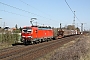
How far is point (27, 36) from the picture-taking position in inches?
1358

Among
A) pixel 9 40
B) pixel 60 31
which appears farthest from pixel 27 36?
pixel 60 31

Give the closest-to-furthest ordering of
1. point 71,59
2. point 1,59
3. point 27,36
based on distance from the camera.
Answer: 1. point 71,59
2. point 1,59
3. point 27,36

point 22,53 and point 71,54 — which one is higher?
point 71,54

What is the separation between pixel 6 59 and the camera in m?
16.9

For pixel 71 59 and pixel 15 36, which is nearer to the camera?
Answer: pixel 71 59

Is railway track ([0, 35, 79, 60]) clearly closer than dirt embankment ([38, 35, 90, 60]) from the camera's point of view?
No

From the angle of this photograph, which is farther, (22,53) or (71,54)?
(22,53)

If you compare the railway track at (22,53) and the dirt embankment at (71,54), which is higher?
the dirt embankment at (71,54)

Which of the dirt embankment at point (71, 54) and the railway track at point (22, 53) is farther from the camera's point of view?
the railway track at point (22, 53)

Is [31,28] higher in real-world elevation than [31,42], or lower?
higher

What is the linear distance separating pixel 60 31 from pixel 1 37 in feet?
118

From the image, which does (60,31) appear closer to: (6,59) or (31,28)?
(31,28)

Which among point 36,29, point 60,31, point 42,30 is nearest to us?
point 36,29

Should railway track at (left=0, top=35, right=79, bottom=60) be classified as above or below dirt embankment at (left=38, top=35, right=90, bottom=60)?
below
